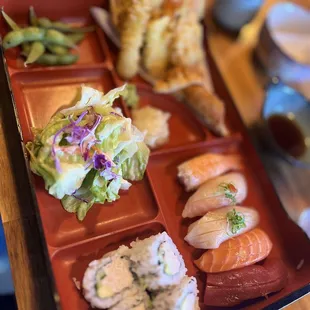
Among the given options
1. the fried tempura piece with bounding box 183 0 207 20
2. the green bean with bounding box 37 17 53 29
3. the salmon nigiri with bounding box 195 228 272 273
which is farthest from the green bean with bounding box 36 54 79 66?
the salmon nigiri with bounding box 195 228 272 273

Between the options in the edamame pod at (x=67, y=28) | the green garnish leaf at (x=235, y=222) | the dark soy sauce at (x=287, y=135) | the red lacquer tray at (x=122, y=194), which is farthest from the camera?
the dark soy sauce at (x=287, y=135)

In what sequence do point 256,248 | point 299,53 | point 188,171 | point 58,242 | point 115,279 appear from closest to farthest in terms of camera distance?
1. point 115,279
2. point 58,242
3. point 256,248
4. point 188,171
5. point 299,53

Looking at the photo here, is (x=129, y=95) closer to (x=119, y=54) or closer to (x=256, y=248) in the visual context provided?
(x=119, y=54)

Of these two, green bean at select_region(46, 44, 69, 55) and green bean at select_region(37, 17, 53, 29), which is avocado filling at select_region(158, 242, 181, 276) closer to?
green bean at select_region(46, 44, 69, 55)

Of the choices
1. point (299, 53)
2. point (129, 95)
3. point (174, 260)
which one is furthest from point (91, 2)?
point (174, 260)

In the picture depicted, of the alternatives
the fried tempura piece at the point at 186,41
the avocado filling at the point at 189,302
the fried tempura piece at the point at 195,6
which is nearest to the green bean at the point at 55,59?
the fried tempura piece at the point at 186,41

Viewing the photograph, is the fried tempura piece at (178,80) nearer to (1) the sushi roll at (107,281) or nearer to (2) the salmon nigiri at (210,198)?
(2) the salmon nigiri at (210,198)
